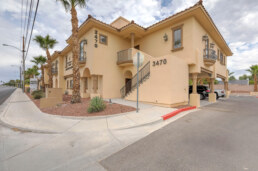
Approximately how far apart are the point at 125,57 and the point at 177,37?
206 inches

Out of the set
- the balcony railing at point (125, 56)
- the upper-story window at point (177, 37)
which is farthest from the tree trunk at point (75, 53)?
the upper-story window at point (177, 37)

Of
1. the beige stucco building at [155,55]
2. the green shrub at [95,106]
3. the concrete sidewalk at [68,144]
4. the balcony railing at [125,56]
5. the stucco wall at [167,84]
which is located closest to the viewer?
the concrete sidewalk at [68,144]

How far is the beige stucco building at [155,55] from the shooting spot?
8117 millimetres

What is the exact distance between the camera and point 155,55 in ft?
36.5

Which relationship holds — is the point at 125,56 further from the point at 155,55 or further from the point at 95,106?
the point at 95,106

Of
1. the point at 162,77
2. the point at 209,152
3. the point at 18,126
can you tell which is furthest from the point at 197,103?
the point at 18,126

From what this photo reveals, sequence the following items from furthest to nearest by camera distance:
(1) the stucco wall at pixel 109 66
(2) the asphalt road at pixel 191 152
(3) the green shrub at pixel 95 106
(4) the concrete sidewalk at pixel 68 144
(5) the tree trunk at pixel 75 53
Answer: (1) the stucco wall at pixel 109 66, (5) the tree trunk at pixel 75 53, (3) the green shrub at pixel 95 106, (4) the concrete sidewalk at pixel 68 144, (2) the asphalt road at pixel 191 152

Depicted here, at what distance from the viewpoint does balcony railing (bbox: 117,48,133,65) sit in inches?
425

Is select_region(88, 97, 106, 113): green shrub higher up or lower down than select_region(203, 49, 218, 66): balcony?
lower down

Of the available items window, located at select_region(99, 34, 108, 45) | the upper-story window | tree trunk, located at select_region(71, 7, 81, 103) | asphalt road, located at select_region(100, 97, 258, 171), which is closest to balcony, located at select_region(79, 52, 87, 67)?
window, located at select_region(99, 34, 108, 45)

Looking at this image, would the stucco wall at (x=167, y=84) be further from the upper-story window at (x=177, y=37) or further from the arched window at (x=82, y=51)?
the arched window at (x=82, y=51)

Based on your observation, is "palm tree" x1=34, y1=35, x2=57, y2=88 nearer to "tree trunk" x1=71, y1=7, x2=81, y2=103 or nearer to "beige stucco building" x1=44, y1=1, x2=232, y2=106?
"beige stucco building" x1=44, y1=1, x2=232, y2=106

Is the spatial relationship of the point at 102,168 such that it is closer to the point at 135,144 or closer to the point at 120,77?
the point at 135,144

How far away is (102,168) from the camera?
2.28 meters
